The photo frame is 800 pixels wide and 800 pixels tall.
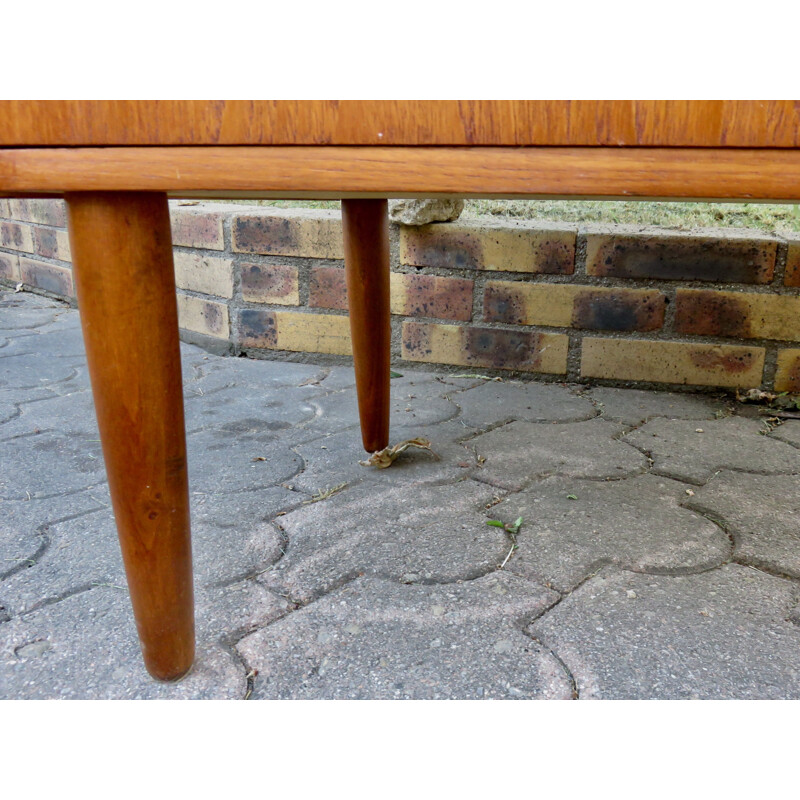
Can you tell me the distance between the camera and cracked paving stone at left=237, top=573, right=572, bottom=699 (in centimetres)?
86

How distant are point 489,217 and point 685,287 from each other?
0.56 m

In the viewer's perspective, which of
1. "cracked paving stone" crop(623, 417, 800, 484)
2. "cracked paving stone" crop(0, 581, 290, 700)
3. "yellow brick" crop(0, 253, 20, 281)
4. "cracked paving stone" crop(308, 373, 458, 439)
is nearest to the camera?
"cracked paving stone" crop(0, 581, 290, 700)

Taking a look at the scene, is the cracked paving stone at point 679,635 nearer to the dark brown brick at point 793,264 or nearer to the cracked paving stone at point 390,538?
the cracked paving stone at point 390,538

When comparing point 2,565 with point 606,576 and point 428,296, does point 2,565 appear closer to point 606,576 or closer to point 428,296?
point 606,576

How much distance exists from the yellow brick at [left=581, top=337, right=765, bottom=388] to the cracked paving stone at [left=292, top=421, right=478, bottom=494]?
1.65ft

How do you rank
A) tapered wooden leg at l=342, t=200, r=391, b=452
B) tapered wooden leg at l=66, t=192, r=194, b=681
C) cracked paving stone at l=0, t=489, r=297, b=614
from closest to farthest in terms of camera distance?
tapered wooden leg at l=66, t=192, r=194, b=681 → cracked paving stone at l=0, t=489, r=297, b=614 → tapered wooden leg at l=342, t=200, r=391, b=452

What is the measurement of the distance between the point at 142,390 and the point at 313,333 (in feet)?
4.87

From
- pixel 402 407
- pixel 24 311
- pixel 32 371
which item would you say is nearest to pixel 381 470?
pixel 402 407

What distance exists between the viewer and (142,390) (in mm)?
749

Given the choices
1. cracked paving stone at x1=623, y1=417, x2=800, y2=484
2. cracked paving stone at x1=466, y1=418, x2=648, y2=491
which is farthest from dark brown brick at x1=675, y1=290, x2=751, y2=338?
cracked paving stone at x1=466, y1=418, x2=648, y2=491

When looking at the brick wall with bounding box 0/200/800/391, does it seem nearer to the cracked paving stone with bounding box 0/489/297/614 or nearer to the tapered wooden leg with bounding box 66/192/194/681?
the cracked paving stone with bounding box 0/489/297/614

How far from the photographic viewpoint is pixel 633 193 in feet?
2.04

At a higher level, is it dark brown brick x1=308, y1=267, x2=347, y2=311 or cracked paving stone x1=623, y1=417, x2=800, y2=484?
dark brown brick x1=308, y1=267, x2=347, y2=311

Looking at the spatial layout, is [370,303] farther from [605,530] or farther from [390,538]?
[605,530]
